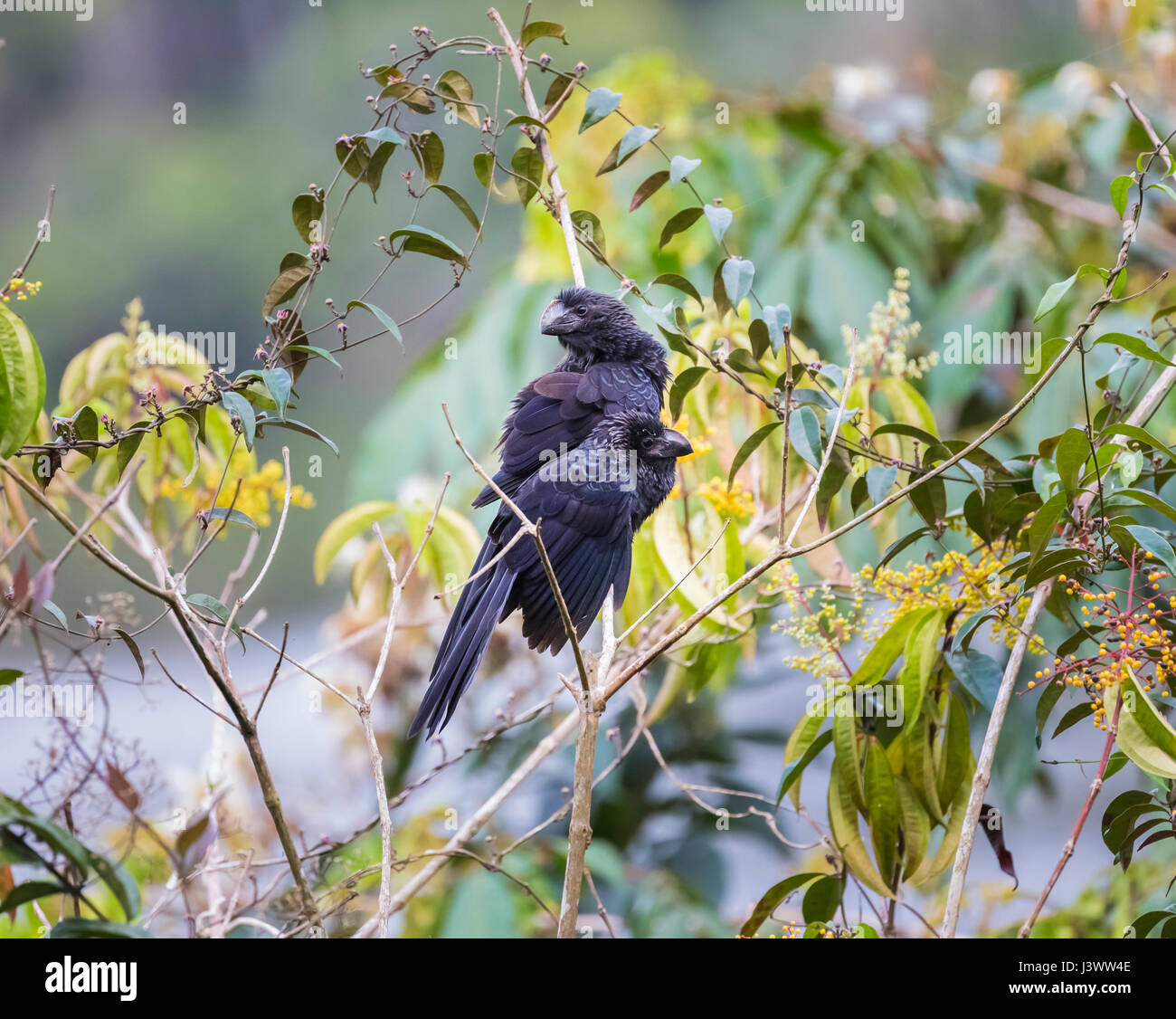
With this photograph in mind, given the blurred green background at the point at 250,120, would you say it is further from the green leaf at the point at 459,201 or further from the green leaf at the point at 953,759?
the green leaf at the point at 953,759

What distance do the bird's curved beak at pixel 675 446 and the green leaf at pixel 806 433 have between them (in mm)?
125

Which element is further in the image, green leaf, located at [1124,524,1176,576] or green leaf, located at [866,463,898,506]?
green leaf, located at [866,463,898,506]

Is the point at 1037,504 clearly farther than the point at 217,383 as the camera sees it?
Yes

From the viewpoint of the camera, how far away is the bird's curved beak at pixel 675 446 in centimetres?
126

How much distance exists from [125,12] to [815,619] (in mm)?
3780

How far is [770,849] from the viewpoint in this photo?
9.30 ft

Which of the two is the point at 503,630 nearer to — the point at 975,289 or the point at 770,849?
the point at 770,849

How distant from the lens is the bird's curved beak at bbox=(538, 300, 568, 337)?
1458 mm

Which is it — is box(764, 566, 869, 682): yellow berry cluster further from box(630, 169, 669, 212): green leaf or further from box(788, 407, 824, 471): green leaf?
box(630, 169, 669, 212): green leaf

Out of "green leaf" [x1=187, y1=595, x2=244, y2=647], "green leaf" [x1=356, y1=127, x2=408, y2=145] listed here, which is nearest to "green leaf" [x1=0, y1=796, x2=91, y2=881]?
"green leaf" [x1=187, y1=595, x2=244, y2=647]

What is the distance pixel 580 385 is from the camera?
138 centimetres

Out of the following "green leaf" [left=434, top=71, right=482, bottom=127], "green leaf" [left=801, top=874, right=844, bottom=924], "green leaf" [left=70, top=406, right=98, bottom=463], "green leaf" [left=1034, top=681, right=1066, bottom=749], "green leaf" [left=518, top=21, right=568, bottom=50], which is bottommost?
"green leaf" [left=801, top=874, right=844, bottom=924]

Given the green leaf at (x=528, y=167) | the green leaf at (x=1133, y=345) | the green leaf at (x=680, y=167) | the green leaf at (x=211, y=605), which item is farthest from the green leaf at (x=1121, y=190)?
the green leaf at (x=211, y=605)

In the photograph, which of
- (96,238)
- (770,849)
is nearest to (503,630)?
(770,849)
